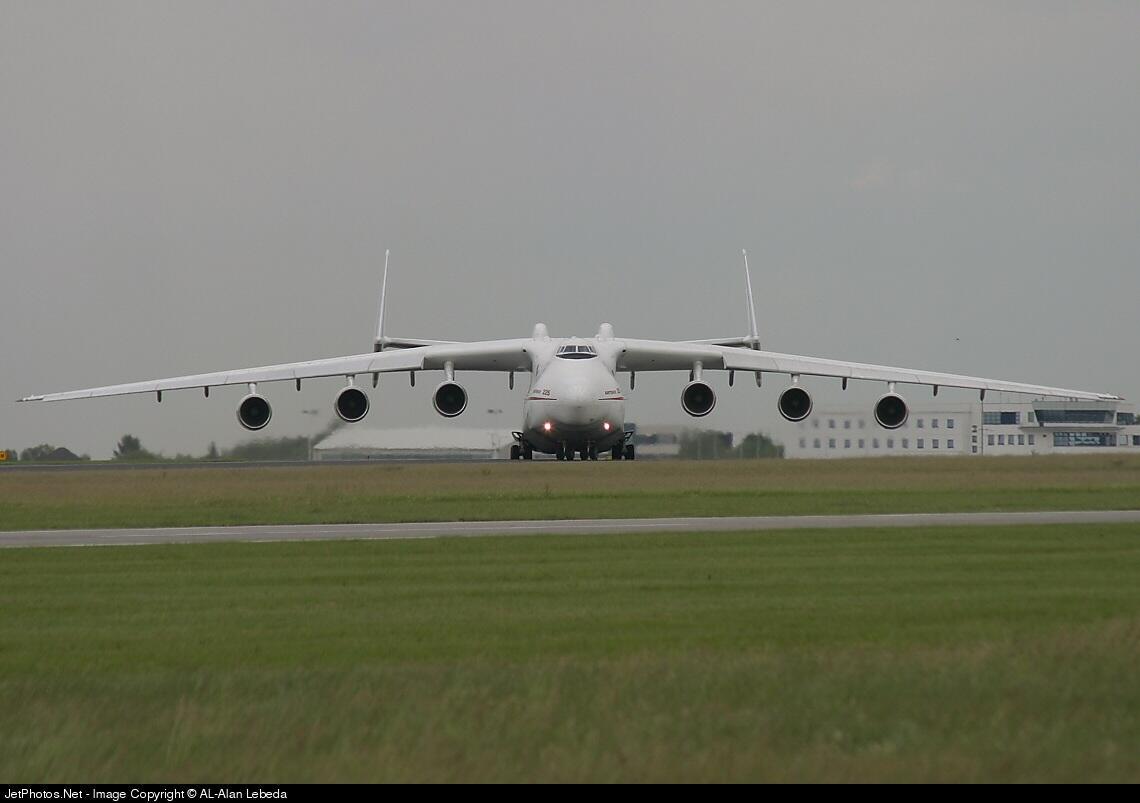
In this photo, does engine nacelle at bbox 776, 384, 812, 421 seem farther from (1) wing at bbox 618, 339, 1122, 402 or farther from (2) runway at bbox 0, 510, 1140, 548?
(2) runway at bbox 0, 510, 1140, 548

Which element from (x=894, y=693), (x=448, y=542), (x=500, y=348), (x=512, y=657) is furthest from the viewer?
(x=500, y=348)

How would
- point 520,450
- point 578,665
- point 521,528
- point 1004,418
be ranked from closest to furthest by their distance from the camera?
point 578,665 < point 521,528 < point 520,450 < point 1004,418

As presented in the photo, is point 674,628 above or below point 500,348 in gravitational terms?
below

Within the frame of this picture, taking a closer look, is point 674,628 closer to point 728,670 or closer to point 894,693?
point 728,670

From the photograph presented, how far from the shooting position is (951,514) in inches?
885

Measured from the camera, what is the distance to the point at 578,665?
9688mm

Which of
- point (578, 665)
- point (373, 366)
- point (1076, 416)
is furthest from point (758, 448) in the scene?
point (1076, 416)

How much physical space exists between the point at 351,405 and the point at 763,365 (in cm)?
1057

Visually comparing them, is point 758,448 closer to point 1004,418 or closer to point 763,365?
point 763,365

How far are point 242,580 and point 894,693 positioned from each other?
7.88m

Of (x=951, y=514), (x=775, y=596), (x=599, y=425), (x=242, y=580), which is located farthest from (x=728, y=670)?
(x=599, y=425)

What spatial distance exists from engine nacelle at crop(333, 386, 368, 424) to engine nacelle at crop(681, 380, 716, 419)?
8.05 meters

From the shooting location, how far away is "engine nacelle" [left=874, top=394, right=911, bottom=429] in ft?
132
